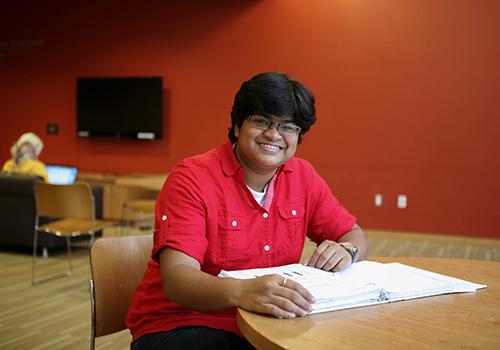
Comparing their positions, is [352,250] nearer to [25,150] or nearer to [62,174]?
[25,150]

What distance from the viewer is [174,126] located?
777cm

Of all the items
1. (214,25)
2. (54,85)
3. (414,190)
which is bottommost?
(414,190)

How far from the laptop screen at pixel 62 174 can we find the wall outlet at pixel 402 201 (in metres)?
3.71

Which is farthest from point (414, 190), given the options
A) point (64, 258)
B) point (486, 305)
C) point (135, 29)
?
point (486, 305)

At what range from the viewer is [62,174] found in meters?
6.16

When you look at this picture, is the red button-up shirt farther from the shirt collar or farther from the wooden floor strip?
the wooden floor strip

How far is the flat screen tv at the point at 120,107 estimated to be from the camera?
7.76 meters

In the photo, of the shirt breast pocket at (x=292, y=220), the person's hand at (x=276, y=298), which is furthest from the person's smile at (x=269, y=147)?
the person's hand at (x=276, y=298)

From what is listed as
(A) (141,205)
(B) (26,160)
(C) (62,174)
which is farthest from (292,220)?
(C) (62,174)

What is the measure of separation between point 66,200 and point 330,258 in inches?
128

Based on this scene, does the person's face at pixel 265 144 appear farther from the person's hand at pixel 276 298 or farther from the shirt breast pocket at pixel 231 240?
the person's hand at pixel 276 298

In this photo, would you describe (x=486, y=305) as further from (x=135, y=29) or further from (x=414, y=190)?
(x=135, y=29)

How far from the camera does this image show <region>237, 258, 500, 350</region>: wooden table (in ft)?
3.27

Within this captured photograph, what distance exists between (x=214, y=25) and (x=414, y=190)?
339 centimetres
